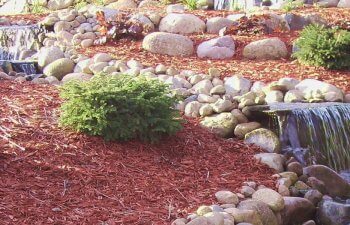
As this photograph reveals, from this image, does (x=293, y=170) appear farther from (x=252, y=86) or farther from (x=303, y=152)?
(x=252, y=86)

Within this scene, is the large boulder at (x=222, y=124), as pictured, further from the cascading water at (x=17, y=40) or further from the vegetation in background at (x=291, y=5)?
the vegetation in background at (x=291, y=5)

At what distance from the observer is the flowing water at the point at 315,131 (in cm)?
723

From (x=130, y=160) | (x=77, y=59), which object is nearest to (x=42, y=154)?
(x=130, y=160)

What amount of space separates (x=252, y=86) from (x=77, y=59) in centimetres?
311

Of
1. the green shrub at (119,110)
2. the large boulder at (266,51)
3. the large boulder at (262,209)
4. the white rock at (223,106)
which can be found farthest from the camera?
the large boulder at (266,51)

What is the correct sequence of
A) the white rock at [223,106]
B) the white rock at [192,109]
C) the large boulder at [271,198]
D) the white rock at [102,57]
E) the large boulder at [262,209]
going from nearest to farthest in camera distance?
the large boulder at [262,209] → the large boulder at [271,198] → the white rock at [223,106] → the white rock at [192,109] → the white rock at [102,57]

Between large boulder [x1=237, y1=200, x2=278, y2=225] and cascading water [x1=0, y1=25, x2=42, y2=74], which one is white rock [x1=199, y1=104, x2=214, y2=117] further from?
cascading water [x1=0, y1=25, x2=42, y2=74]

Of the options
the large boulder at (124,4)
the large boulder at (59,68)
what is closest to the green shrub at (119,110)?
the large boulder at (59,68)

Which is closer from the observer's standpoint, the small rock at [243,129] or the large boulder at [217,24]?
the small rock at [243,129]

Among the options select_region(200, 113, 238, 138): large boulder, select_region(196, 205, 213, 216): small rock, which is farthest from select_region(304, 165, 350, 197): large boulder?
select_region(196, 205, 213, 216): small rock

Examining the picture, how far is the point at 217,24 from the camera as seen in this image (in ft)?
38.1

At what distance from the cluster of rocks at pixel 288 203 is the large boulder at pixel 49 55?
495cm

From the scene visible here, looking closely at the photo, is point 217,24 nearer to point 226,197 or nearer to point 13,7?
point 226,197

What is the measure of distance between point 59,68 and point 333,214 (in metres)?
5.20
